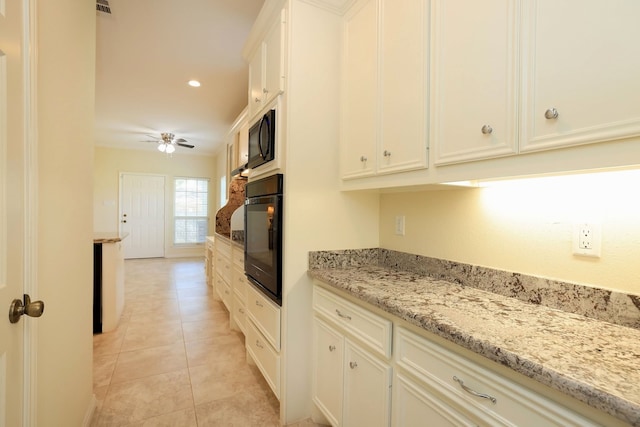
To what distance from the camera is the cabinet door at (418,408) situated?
0.90 m

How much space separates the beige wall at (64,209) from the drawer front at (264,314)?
947 millimetres

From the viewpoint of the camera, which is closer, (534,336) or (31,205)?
(534,336)

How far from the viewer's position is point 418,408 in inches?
39.8

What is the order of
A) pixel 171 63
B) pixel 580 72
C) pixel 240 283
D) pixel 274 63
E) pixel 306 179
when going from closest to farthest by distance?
pixel 580 72 → pixel 306 179 → pixel 274 63 → pixel 240 283 → pixel 171 63

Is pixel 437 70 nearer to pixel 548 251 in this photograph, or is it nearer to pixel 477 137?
pixel 477 137

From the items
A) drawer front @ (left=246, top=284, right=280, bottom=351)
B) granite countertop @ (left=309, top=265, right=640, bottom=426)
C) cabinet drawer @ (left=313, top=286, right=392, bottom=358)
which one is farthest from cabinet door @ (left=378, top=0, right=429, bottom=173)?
drawer front @ (left=246, top=284, right=280, bottom=351)

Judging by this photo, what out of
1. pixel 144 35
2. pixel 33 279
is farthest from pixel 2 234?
pixel 144 35

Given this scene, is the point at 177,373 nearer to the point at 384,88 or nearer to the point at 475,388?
the point at 475,388

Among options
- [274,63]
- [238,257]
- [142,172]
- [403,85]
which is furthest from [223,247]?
[142,172]

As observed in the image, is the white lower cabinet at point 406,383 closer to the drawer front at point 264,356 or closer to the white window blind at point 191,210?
the drawer front at point 264,356

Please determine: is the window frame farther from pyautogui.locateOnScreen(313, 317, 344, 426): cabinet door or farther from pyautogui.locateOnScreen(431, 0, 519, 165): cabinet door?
pyautogui.locateOnScreen(431, 0, 519, 165): cabinet door

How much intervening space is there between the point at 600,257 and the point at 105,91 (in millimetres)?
4937

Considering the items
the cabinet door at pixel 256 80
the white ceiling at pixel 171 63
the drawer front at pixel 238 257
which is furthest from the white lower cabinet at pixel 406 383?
the white ceiling at pixel 171 63

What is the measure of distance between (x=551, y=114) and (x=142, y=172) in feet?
26.3
